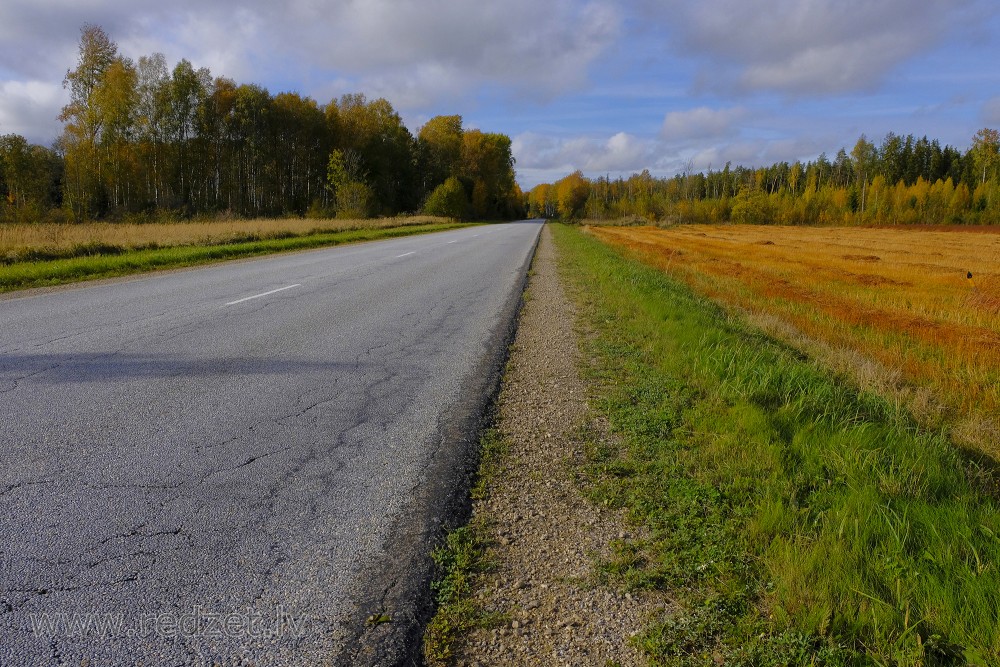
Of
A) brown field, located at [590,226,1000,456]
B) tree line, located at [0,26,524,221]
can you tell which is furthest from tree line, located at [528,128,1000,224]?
brown field, located at [590,226,1000,456]

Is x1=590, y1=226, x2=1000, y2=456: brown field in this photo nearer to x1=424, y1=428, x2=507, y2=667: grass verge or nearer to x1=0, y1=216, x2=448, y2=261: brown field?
x1=424, y1=428, x2=507, y2=667: grass verge

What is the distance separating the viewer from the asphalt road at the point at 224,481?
2.34 metres

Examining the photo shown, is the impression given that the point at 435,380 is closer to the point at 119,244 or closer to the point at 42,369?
the point at 42,369

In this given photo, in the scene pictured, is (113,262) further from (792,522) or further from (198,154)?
(198,154)

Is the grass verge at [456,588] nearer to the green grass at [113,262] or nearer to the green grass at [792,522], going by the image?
the green grass at [792,522]

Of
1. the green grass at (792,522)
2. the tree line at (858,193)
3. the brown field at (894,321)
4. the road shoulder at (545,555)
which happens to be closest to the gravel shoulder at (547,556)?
the road shoulder at (545,555)

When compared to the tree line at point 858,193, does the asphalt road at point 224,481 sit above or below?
below

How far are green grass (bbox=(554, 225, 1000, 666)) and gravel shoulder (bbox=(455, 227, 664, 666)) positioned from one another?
0.12 m

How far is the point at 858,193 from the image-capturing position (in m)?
104

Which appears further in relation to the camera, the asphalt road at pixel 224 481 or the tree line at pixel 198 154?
the tree line at pixel 198 154

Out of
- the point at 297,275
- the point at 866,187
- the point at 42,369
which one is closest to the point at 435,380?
the point at 42,369

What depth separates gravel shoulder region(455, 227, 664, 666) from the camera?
2350mm

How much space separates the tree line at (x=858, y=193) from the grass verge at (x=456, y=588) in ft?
311

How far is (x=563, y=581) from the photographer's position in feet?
9.06
